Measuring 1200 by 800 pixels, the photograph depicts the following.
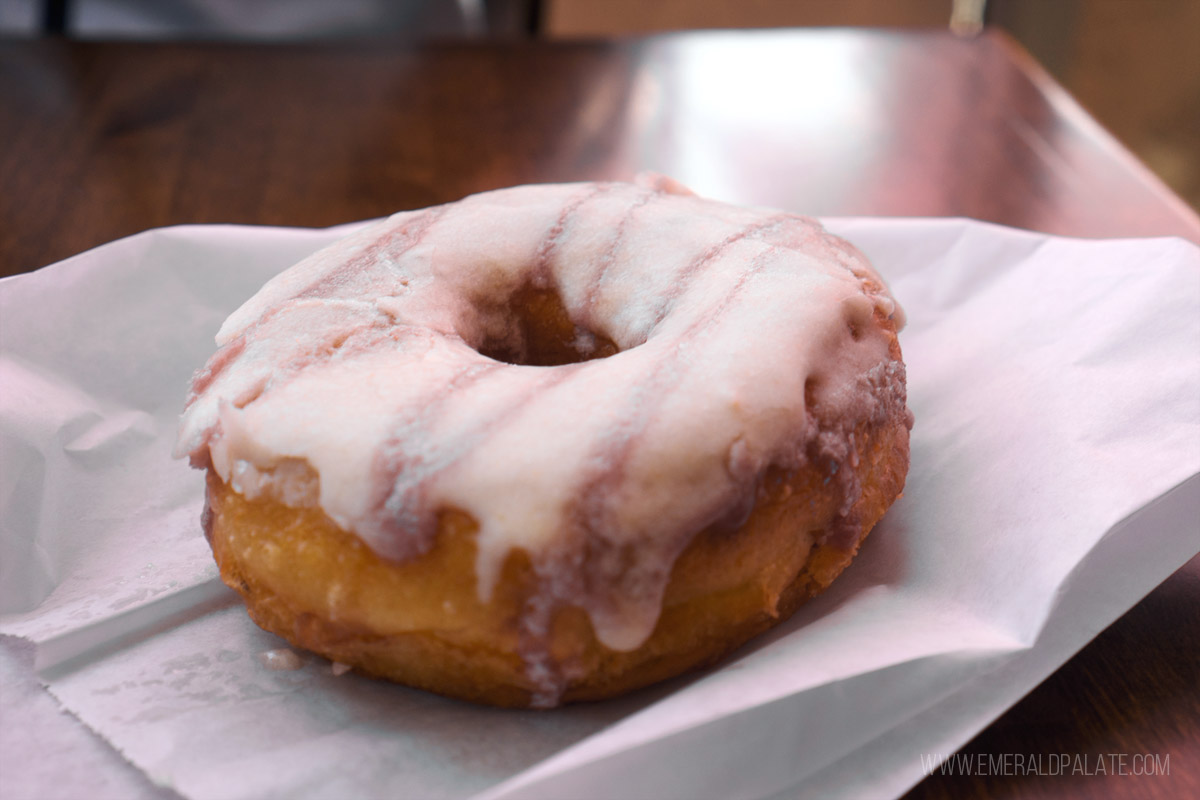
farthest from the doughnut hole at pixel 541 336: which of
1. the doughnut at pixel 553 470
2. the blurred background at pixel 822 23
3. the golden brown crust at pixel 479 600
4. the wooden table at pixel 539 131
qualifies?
the blurred background at pixel 822 23

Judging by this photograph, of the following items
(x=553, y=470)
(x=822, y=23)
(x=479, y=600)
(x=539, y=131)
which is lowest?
(x=822, y=23)

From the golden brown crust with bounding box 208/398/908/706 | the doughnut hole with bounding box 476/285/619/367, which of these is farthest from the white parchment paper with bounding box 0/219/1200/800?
the doughnut hole with bounding box 476/285/619/367

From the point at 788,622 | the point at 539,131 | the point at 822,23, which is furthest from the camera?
the point at 822,23

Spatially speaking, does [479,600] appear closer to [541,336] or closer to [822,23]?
[541,336]

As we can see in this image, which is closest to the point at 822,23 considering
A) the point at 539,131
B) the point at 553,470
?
the point at 539,131

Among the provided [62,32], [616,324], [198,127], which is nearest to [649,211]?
[616,324]

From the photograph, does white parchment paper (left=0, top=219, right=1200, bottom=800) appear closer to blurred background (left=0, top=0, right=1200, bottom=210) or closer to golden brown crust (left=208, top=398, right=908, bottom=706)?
golden brown crust (left=208, top=398, right=908, bottom=706)
